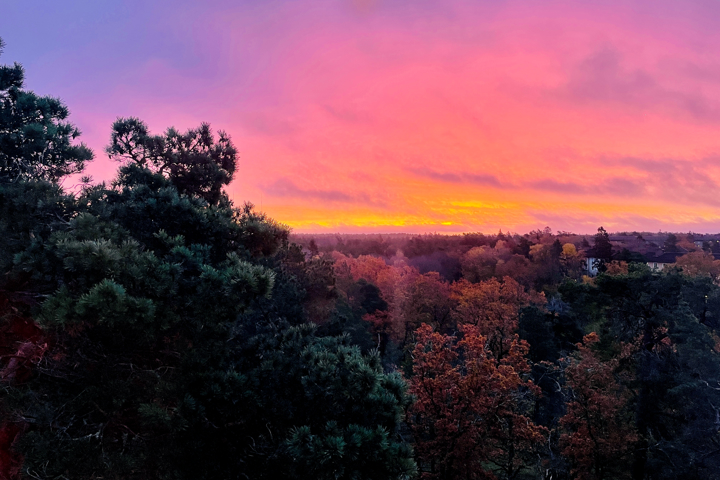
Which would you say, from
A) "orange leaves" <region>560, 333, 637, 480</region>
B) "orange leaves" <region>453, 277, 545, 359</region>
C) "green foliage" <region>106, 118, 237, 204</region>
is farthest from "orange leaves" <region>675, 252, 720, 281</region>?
"green foliage" <region>106, 118, 237, 204</region>

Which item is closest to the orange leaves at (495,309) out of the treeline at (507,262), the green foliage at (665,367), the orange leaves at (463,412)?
the green foliage at (665,367)

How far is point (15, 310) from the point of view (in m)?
8.31

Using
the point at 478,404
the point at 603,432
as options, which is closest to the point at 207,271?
the point at 478,404

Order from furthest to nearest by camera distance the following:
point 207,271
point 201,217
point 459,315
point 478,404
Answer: point 459,315
point 478,404
point 201,217
point 207,271

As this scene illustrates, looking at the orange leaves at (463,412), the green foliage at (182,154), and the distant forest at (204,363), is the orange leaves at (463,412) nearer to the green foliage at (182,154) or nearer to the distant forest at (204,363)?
the distant forest at (204,363)

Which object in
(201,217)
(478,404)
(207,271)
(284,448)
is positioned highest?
(201,217)

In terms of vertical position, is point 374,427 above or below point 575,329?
above

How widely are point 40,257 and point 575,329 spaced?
29296 millimetres

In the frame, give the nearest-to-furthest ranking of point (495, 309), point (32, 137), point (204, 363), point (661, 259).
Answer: point (204, 363), point (32, 137), point (495, 309), point (661, 259)

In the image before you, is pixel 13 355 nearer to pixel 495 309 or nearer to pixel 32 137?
pixel 32 137

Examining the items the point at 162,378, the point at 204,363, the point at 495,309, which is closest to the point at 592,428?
the point at 204,363

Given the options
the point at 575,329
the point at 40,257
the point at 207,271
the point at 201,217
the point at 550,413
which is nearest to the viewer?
the point at 40,257

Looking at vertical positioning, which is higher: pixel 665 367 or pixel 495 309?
pixel 665 367

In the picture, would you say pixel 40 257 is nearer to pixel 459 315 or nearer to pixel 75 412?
pixel 75 412
